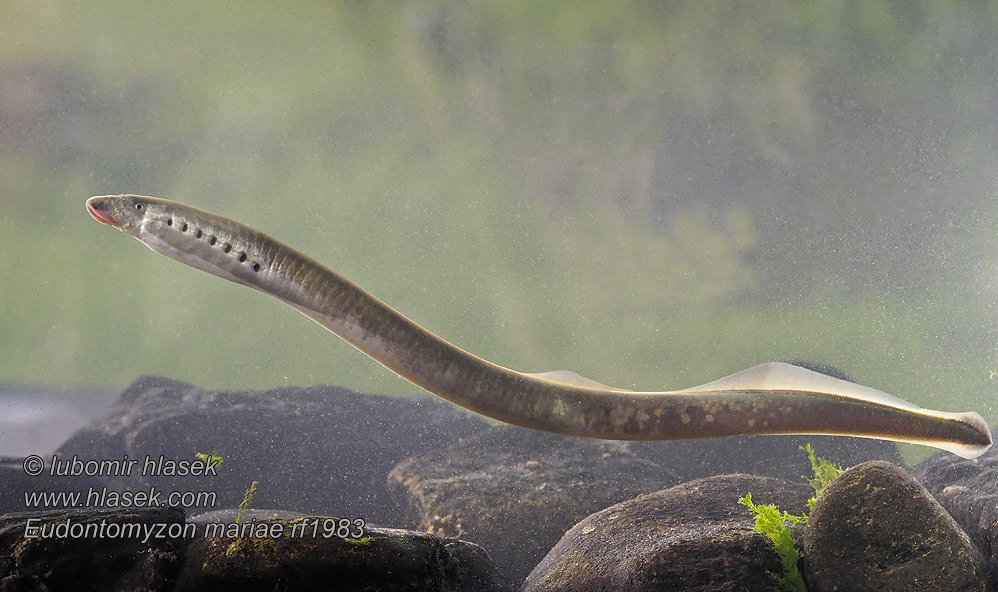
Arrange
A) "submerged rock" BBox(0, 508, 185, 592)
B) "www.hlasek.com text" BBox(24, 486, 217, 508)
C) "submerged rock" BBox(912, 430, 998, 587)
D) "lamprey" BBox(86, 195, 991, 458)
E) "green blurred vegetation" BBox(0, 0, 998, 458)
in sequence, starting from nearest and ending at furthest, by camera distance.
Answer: "submerged rock" BBox(0, 508, 185, 592), "lamprey" BBox(86, 195, 991, 458), "submerged rock" BBox(912, 430, 998, 587), "www.hlasek.com text" BBox(24, 486, 217, 508), "green blurred vegetation" BBox(0, 0, 998, 458)

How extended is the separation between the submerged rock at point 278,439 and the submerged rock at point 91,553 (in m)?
2.33

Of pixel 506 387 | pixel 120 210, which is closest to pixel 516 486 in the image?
pixel 506 387

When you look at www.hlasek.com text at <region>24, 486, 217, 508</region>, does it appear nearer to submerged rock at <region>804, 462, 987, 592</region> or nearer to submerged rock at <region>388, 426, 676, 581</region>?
submerged rock at <region>388, 426, 676, 581</region>

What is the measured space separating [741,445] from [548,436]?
1.80 metres

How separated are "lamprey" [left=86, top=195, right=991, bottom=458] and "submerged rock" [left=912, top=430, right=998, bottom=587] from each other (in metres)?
0.37

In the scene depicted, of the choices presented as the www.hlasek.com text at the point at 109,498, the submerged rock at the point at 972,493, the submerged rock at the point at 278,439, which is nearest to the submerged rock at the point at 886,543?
the submerged rock at the point at 972,493

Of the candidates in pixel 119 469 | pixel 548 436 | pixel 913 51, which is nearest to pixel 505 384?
pixel 548 436

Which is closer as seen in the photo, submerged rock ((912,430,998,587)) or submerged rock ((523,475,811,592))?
submerged rock ((523,475,811,592))

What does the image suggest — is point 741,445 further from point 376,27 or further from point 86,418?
point 86,418

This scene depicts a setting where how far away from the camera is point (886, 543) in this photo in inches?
72.9

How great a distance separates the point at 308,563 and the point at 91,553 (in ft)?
2.44

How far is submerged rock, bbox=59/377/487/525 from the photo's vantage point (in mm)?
4414

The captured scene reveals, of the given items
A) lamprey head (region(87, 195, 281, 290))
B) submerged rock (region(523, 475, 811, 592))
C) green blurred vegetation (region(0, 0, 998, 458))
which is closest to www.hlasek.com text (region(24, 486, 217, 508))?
green blurred vegetation (region(0, 0, 998, 458))

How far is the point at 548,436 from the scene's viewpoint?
4465mm
